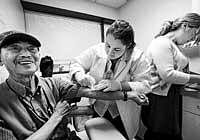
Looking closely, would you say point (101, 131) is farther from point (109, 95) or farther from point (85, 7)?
point (85, 7)

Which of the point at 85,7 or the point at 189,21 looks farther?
the point at 85,7

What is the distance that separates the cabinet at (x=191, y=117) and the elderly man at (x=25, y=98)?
133cm

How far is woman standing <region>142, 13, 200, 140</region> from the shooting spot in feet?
3.39

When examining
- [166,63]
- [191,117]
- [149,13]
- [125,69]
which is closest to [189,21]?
[166,63]

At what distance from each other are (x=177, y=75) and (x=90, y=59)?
752mm

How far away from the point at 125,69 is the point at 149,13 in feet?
5.48

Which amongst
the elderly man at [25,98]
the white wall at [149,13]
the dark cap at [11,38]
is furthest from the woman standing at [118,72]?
the white wall at [149,13]

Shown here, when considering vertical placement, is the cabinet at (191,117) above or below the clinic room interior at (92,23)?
below

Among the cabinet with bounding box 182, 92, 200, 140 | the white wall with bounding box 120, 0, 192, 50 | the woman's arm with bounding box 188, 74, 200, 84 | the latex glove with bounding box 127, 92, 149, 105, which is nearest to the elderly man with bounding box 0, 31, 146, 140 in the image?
the latex glove with bounding box 127, 92, 149, 105

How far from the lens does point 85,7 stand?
228 centimetres

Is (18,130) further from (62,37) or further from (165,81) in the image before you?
(62,37)

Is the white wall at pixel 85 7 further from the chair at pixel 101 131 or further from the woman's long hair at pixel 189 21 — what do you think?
the chair at pixel 101 131

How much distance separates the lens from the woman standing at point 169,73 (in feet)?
3.39

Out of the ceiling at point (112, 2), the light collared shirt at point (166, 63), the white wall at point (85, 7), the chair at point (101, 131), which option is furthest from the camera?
the ceiling at point (112, 2)
